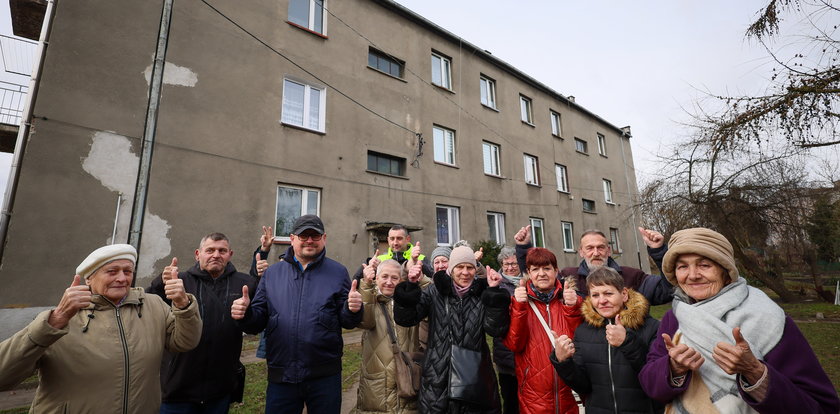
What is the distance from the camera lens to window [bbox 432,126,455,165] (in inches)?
493

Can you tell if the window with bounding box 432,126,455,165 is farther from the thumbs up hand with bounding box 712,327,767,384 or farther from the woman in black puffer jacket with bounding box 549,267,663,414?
the thumbs up hand with bounding box 712,327,767,384

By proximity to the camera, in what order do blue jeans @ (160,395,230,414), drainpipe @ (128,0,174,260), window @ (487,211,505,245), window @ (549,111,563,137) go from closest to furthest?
blue jeans @ (160,395,230,414)
drainpipe @ (128,0,174,260)
window @ (487,211,505,245)
window @ (549,111,563,137)

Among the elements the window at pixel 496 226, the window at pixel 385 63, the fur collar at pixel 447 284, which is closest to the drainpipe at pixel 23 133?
the window at pixel 385 63

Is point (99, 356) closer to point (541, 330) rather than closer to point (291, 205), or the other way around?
point (541, 330)

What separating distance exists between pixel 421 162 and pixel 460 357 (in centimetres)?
933

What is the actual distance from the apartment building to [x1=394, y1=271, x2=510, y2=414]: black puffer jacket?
248 inches

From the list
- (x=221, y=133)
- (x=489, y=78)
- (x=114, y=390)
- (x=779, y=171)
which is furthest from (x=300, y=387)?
(x=489, y=78)

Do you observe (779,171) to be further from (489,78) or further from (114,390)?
(114,390)

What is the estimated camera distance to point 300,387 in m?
2.89

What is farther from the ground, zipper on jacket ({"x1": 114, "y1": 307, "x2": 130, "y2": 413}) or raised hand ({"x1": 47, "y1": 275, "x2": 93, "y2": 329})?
raised hand ({"x1": 47, "y1": 275, "x2": 93, "y2": 329})

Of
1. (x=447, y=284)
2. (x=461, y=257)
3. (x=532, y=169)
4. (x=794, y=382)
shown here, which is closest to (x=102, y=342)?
(x=447, y=284)

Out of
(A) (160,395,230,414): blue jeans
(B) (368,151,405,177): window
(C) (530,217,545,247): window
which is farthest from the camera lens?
(C) (530,217,545,247): window

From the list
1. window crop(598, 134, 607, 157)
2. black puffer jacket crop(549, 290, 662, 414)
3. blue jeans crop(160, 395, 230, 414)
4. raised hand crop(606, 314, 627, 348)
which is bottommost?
blue jeans crop(160, 395, 230, 414)

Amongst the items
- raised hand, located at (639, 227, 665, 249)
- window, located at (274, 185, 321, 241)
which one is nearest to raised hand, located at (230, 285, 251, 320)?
raised hand, located at (639, 227, 665, 249)
